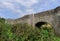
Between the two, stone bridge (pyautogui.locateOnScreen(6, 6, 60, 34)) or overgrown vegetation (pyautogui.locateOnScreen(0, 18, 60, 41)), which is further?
stone bridge (pyautogui.locateOnScreen(6, 6, 60, 34))

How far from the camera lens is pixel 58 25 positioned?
25.8 metres

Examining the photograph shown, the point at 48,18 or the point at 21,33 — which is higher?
the point at 21,33

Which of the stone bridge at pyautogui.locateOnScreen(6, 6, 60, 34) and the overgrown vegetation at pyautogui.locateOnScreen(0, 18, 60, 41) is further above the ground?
the overgrown vegetation at pyautogui.locateOnScreen(0, 18, 60, 41)

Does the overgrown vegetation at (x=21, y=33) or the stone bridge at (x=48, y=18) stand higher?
the overgrown vegetation at (x=21, y=33)

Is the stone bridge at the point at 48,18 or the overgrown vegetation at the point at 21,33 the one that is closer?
the overgrown vegetation at the point at 21,33

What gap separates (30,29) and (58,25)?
19278 millimetres

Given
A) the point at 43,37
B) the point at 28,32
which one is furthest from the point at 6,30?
the point at 43,37

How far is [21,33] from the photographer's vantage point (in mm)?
6461

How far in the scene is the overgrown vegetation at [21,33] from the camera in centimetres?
602

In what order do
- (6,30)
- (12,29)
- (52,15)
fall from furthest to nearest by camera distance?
(52,15) → (12,29) → (6,30)

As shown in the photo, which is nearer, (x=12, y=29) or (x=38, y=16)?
(x=12, y=29)

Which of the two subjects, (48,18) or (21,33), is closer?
(21,33)

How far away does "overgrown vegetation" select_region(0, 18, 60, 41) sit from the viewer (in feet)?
19.8

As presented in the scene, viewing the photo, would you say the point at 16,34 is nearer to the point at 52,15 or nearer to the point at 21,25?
the point at 21,25
